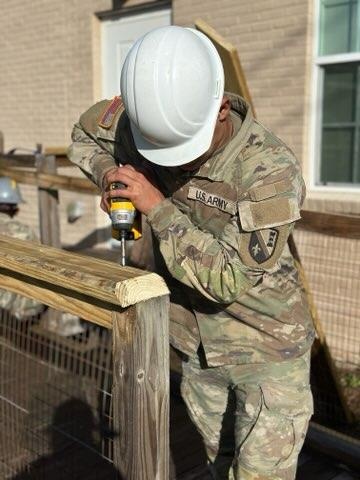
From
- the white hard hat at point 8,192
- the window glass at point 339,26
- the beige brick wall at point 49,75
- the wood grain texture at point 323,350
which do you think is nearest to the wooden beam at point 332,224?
the wood grain texture at point 323,350

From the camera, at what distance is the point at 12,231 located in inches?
177

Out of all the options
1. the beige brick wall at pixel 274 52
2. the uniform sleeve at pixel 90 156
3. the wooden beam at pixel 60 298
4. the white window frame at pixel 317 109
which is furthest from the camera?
the beige brick wall at pixel 274 52

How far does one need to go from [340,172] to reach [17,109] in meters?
4.63

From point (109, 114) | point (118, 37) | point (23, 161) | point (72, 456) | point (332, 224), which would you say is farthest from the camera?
point (118, 37)

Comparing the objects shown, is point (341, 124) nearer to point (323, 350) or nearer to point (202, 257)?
point (323, 350)

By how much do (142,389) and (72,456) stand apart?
1956 mm

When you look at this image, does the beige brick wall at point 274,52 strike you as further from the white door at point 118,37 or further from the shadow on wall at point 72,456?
the shadow on wall at point 72,456

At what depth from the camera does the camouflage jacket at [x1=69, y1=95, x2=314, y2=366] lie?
1769mm

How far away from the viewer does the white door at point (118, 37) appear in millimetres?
6020

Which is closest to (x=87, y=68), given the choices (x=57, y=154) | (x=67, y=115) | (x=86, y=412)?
(x=67, y=115)

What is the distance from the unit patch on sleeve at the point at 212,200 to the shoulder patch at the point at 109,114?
55cm

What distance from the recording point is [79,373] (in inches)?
166

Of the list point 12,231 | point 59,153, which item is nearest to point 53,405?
point 12,231

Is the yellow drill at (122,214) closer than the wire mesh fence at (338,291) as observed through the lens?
Yes
